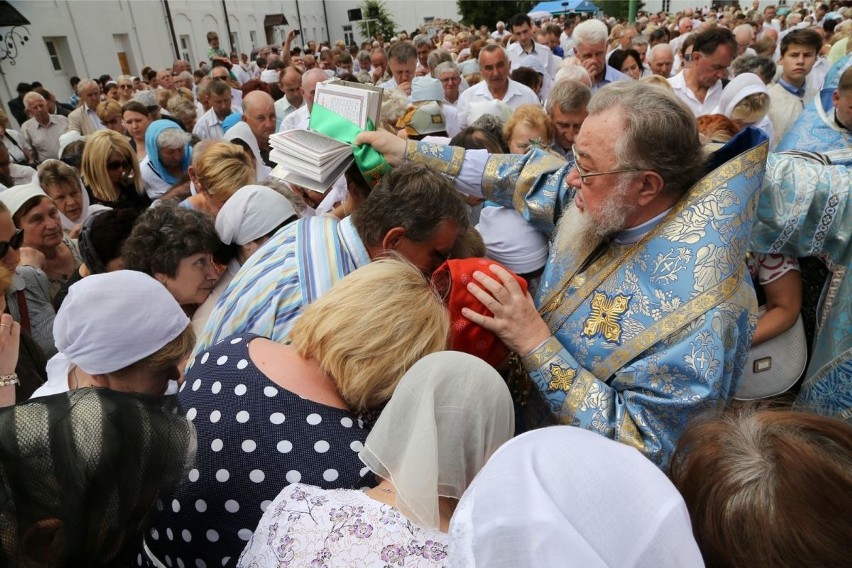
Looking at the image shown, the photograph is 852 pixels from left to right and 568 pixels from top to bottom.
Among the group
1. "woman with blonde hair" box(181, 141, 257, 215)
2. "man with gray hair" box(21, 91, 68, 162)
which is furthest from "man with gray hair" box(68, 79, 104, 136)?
"woman with blonde hair" box(181, 141, 257, 215)

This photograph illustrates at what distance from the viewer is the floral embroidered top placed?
1.13 m

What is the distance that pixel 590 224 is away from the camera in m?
1.92

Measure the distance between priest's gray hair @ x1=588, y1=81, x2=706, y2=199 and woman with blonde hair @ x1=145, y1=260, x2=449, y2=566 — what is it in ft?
2.59

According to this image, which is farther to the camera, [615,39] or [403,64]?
[615,39]

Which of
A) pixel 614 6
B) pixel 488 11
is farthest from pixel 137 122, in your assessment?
pixel 614 6

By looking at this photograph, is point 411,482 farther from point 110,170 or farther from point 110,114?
point 110,114

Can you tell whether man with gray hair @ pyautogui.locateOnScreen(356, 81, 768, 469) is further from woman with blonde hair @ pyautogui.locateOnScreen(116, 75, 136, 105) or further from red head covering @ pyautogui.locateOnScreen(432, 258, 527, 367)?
woman with blonde hair @ pyautogui.locateOnScreen(116, 75, 136, 105)

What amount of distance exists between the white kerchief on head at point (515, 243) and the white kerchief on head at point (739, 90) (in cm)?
266

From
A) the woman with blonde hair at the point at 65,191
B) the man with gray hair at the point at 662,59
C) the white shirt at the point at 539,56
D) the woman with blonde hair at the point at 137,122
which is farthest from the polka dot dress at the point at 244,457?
the white shirt at the point at 539,56

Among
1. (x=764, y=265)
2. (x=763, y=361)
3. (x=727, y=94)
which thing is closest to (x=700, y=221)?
(x=764, y=265)

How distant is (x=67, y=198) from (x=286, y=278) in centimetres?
294

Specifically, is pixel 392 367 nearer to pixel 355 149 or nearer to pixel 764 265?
pixel 355 149

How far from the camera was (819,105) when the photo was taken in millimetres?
2881

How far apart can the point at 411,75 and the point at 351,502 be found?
715cm
